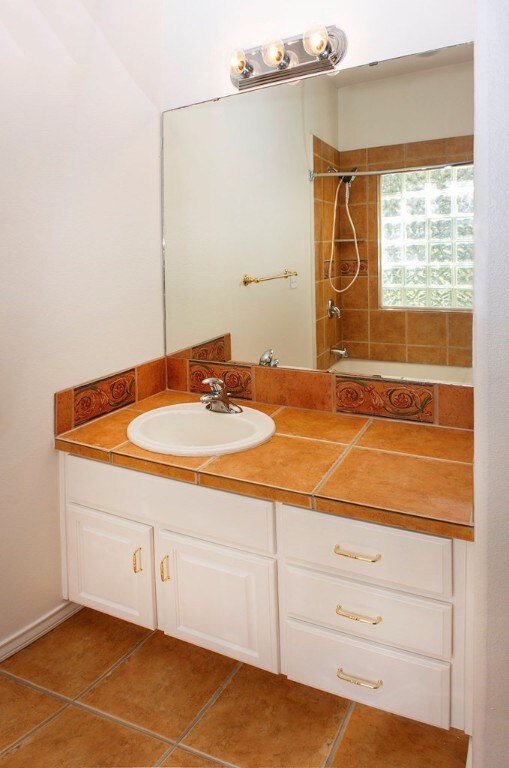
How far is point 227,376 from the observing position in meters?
2.30

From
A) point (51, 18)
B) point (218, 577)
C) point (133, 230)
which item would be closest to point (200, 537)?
point (218, 577)

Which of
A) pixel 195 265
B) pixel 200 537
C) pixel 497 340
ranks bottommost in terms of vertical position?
pixel 200 537

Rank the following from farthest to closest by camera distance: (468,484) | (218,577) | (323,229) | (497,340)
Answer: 1. (323,229)
2. (218,577)
3. (468,484)
4. (497,340)

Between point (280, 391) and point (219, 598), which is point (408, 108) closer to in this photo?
point (280, 391)

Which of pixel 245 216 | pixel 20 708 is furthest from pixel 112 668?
pixel 245 216

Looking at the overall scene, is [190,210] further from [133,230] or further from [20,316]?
[20,316]

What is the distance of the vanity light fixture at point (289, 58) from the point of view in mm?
1880

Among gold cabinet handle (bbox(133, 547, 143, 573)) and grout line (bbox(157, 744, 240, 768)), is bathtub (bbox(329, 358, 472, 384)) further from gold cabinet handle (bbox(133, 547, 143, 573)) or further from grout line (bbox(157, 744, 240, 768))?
grout line (bbox(157, 744, 240, 768))

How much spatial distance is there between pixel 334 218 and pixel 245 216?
370mm

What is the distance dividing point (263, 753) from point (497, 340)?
1.24 metres

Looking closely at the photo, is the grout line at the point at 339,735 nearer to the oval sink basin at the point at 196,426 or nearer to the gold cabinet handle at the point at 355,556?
the gold cabinet handle at the point at 355,556

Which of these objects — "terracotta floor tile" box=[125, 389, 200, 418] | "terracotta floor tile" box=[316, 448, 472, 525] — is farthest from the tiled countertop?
"terracotta floor tile" box=[125, 389, 200, 418]

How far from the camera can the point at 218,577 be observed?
1697 mm

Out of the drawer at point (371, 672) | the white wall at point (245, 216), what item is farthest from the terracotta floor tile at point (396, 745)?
the white wall at point (245, 216)
